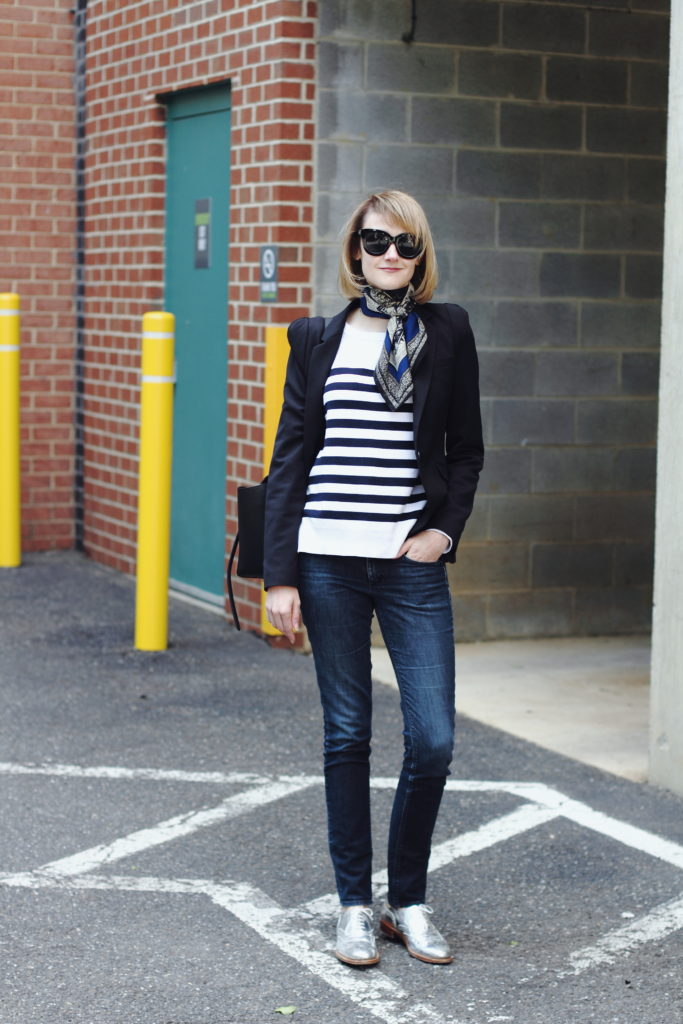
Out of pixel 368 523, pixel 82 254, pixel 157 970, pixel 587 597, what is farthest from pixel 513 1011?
pixel 82 254

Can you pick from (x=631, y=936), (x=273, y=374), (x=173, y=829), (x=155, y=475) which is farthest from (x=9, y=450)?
(x=631, y=936)

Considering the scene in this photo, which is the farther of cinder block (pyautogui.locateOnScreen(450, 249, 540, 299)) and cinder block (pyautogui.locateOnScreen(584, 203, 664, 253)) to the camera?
cinder block (pyautogui.locateOnScreen(584, 203, 664, 253))

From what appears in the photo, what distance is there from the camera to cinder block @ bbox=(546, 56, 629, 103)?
8.65 meters

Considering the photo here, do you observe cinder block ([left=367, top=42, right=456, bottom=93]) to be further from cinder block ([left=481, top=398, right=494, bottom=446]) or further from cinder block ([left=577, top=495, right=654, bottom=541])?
cinder block ([left=577, top=495, right=654, bottom=541])

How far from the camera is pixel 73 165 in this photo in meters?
11.2

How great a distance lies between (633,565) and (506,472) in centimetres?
94

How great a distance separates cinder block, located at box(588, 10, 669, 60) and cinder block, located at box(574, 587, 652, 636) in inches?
109

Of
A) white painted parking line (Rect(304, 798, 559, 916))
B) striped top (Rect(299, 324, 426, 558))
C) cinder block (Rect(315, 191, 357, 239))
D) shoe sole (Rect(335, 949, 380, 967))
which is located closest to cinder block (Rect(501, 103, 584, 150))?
cinder block (Rect(315, 191, 357, 239))

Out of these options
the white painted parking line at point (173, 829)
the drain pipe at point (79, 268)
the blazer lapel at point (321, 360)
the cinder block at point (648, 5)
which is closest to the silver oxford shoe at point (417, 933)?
the white painted parking line at point (173, 829)

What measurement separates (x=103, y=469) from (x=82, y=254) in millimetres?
1449

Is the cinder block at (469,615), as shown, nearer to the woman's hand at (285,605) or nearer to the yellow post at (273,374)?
the yellow post at (273,374)

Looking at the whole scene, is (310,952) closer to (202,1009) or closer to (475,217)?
→ (202,1009)

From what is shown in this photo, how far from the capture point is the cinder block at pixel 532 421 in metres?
8.63

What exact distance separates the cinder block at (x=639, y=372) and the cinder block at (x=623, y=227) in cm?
55
